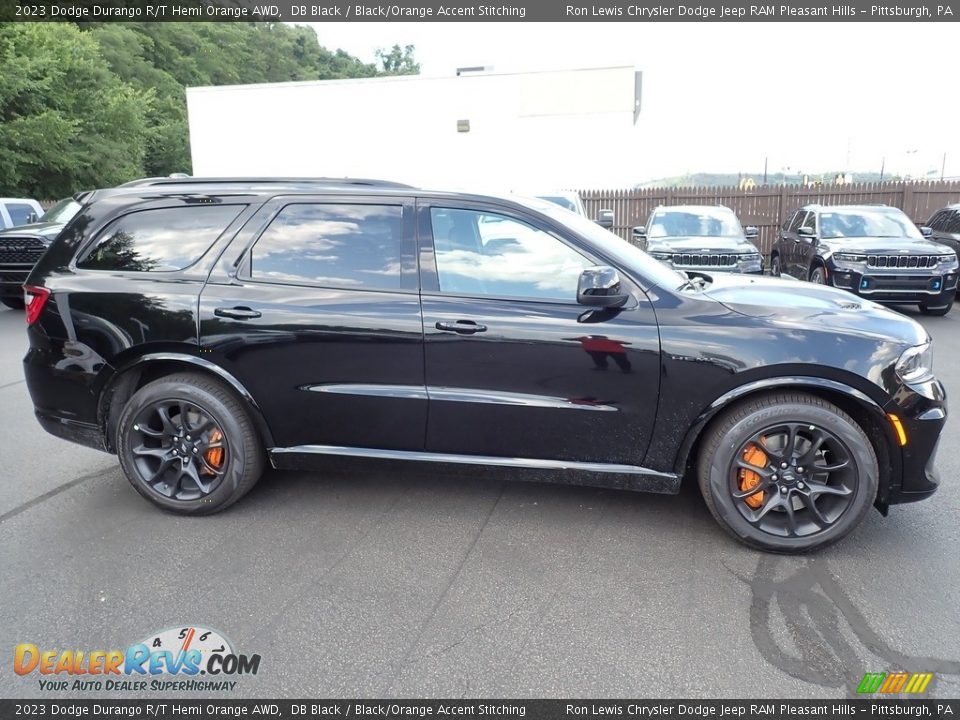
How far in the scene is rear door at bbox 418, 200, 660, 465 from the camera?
126 inches

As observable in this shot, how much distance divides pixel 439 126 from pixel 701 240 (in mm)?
13618

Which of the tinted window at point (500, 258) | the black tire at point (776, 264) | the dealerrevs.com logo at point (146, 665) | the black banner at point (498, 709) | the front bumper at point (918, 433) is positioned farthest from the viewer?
the black tire at point (776, 264)

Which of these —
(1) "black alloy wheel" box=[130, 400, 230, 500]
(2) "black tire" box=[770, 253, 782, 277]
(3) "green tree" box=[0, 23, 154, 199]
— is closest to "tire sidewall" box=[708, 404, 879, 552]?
(1) "black alloy wheel" box=[130, 400, 230, 500]

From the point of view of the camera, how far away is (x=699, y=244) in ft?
33.6

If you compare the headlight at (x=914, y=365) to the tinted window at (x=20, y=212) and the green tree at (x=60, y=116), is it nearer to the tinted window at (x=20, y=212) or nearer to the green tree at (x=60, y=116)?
the tinted window at (x=20, y=212)

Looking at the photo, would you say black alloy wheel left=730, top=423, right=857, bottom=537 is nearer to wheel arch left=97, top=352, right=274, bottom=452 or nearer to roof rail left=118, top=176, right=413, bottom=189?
roof rail left=118, top=176, right=413, bottom=189

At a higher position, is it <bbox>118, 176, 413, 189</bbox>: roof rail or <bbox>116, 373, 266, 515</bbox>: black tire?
<bbox>118, 176, 413, 189</bbox>: roof rail

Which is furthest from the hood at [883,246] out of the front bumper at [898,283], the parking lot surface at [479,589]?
the parking lot surface at [479,589]

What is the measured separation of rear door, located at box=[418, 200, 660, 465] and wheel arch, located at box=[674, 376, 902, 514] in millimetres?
249

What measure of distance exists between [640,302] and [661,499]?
4.17 ft

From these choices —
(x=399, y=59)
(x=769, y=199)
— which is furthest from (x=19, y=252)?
(x=399, y=59)

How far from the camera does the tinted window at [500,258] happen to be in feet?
10.9

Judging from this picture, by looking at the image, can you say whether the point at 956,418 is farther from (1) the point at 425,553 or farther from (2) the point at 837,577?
(1) the point at 425,553

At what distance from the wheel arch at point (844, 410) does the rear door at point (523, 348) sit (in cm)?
25
